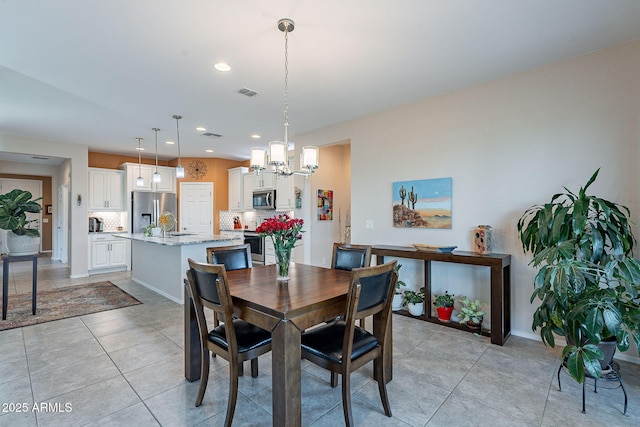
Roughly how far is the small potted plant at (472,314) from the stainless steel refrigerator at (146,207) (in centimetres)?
678

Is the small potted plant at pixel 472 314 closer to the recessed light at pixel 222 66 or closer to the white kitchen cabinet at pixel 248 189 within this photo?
the recessed light at pixel 222 66

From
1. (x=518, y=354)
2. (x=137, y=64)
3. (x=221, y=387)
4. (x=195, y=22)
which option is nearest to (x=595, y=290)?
(x=518, y=354)

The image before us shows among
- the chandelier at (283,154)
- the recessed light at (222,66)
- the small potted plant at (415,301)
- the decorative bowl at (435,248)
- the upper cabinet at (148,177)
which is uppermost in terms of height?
the recessed light at (222,66)

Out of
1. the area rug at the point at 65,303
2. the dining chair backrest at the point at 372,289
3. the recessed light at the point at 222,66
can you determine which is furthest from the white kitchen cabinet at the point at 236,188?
the dining chair backrest at the point at 372,289

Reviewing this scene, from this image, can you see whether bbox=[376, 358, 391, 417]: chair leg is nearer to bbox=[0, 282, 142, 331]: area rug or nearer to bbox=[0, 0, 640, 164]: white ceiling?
bbox=[0, 0, 640, 164]: white ceiling

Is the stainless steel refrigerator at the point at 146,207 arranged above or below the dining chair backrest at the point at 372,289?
above

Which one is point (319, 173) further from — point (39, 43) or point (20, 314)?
point (20, 314)

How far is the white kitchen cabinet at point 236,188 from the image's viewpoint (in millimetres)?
7539

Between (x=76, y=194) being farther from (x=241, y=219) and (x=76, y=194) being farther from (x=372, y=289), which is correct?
(x=372, y=289)

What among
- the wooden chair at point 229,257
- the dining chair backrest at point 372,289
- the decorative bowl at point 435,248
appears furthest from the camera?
the decorative bowl at point 435,248

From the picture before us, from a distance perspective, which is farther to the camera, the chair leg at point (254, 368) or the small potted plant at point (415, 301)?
the small potted plant at point (415, 301)

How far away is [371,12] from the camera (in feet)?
7.27

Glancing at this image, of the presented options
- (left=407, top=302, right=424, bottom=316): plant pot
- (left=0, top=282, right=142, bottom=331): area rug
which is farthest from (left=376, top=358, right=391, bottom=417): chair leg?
(left=0, top=282, right=142, bottom=331): area rug

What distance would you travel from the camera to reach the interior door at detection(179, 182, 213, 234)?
7645 millimetres
